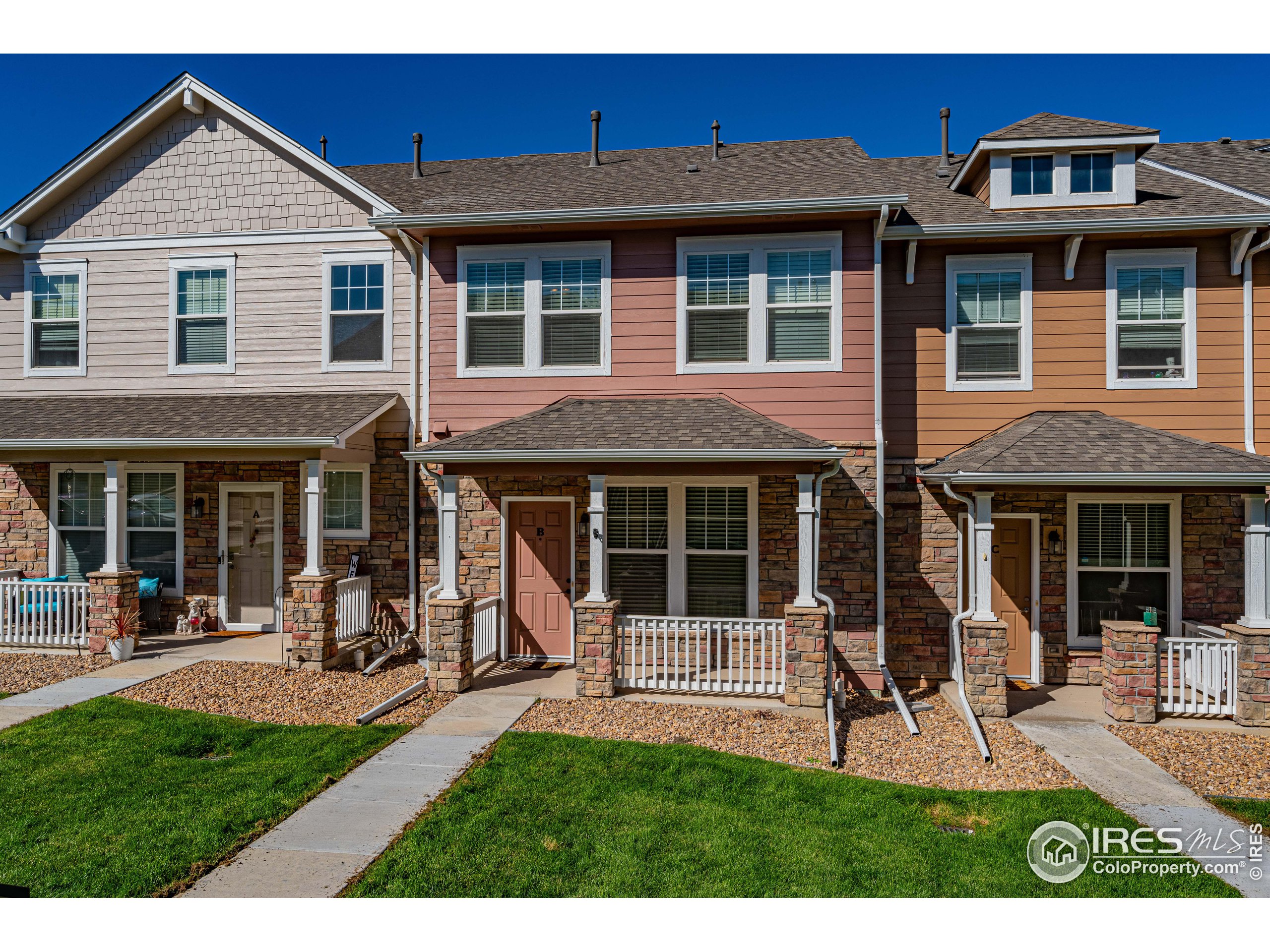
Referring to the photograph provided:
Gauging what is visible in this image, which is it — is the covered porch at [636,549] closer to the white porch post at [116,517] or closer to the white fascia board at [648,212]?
the white fascia board at [648,212]

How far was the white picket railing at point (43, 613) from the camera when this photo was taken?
9555mm

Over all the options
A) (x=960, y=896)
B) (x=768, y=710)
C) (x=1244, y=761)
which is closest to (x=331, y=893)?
(x=960, y=896)

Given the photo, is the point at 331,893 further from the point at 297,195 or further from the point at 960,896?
the point at 297,195

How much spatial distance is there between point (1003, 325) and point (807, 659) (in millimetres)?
5073

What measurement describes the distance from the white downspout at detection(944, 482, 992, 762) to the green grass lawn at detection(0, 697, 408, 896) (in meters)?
5.52

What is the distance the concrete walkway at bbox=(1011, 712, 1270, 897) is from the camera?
469 cm

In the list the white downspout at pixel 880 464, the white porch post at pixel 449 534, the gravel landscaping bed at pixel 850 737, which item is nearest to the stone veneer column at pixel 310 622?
the white porch post at pixel 449 534

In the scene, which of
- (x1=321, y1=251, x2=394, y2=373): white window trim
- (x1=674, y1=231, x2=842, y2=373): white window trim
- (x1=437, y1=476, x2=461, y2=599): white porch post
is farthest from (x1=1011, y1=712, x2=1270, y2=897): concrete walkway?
(x1=321, y1=251, x2=394, y2=373): white window trim

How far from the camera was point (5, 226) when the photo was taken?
10.5m

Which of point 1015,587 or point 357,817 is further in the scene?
point 1015,587

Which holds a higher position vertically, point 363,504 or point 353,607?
point 363,504

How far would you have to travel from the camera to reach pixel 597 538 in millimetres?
8180

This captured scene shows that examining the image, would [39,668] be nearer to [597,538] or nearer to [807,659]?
[597,538]

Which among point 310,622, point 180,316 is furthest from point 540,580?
point 180,316
